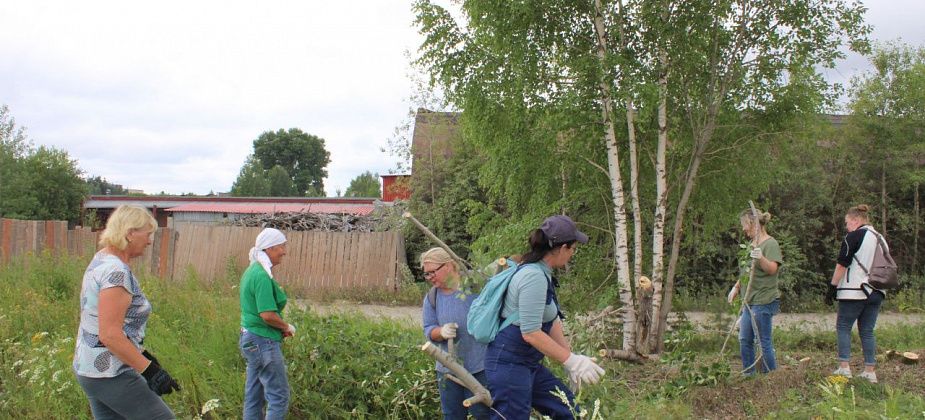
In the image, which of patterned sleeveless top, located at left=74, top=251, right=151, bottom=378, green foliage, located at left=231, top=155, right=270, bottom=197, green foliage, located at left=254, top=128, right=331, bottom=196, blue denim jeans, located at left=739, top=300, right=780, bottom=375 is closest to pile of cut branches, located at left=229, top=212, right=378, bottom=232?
blue denim jeans, located at left=739, top=300, right=780, bottom=375

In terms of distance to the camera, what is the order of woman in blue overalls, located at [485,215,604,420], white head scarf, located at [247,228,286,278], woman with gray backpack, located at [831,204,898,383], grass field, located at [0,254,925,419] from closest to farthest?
woman in blue overalls, located at [485,215,604,420] → white head scarf, located at [247,228,286,278] → grass field, located at [0,254,925,419] → woman with gray backpack, located at [831,204,898,383]

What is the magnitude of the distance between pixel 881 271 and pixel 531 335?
4.26 meters

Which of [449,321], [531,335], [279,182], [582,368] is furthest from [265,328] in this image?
[279,182]

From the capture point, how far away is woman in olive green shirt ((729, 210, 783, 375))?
6.09 metres

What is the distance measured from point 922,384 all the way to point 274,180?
6722 centimetres

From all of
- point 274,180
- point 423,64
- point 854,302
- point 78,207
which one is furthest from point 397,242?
point 274,180

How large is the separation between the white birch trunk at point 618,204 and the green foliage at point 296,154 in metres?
75.2

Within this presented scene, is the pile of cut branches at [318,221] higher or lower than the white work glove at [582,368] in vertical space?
higher

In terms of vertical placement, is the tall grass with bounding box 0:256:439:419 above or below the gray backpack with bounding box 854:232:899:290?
below

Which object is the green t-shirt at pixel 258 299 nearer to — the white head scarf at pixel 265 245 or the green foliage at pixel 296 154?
the white head scarf at pixel 265 245

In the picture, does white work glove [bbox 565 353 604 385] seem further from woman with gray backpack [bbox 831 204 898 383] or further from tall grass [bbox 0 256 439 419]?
woman with gray backpack [bbox 831 204 898 383]

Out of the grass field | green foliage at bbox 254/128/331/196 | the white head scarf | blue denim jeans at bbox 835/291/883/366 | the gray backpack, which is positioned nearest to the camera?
the white head scarf

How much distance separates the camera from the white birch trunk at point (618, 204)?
26.1 feet

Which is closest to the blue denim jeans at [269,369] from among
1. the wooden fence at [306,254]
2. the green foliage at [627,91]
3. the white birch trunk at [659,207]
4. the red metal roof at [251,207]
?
the green foliage at [627,91]
